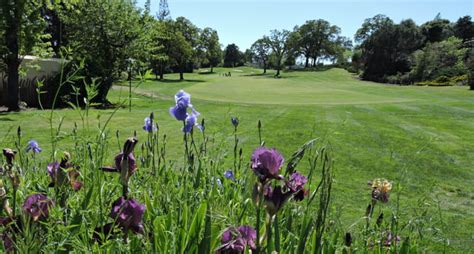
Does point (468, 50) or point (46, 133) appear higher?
point (468, 50)

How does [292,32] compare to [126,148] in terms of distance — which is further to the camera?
[292,32]

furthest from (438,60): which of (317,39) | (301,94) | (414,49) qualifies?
(317,39)

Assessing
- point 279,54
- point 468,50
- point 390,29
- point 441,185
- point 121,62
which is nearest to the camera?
point 441,185

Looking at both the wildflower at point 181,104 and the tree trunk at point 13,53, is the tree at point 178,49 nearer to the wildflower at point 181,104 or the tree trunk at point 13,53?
the tree trunk at point 13,53

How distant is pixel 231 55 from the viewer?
346ft

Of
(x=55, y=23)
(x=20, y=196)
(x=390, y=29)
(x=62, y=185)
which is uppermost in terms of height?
(x=390, y=29)

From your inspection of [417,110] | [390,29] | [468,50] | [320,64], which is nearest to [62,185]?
[417,110]

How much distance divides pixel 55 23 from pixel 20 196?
47034mm

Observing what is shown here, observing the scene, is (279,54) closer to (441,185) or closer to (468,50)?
(468,50)

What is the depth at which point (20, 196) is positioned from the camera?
5.44ft

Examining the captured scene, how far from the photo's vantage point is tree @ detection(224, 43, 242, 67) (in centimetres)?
10531

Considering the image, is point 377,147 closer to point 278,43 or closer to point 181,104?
point 181,104

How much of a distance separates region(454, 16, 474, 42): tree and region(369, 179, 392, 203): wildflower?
68.3 metres

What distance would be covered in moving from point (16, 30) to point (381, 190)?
16435 millimetres
